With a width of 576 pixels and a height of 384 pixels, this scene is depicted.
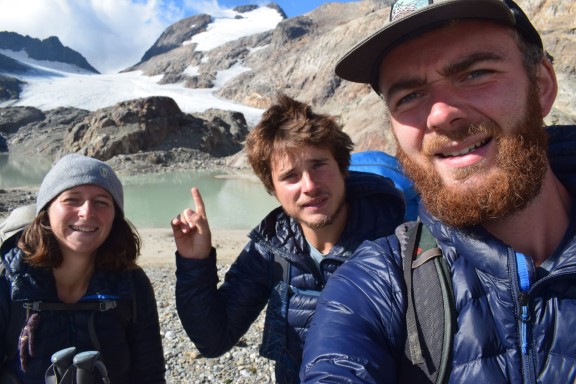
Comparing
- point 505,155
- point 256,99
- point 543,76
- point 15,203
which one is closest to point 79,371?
point 505,155

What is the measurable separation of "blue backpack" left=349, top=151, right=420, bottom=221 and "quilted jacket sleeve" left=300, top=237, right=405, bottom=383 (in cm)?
129

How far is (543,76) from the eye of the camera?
62.2 inches

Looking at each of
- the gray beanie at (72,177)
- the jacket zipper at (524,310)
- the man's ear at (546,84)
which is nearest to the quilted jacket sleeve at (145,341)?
the gray beanie at (72,177)

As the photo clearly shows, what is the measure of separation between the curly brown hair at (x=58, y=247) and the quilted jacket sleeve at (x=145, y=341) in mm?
139

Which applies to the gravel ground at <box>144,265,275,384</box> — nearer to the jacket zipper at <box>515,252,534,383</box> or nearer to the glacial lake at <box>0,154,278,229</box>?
the jacket zipper at <box>515,252,534,383</box>

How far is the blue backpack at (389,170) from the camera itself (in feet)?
9.61

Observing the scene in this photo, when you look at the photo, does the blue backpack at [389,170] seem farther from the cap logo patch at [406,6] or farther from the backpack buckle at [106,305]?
the backpack buckle at [106,305]

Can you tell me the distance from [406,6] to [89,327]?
2110 mm

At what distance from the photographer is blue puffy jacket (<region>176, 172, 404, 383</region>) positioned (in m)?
2.28

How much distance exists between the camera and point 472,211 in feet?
4.63

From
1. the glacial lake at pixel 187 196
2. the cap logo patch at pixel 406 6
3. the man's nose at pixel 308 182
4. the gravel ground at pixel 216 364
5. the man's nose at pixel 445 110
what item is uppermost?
the cap logo patch at pixel 406 6

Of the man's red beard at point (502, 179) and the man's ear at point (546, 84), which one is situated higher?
the man's ear at point (546, 84)

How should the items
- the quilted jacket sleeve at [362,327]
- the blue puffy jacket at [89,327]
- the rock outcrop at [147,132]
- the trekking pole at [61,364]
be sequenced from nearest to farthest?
the quilted jacket sleeve at [362,327]
the trekking pole at [61,364]
the blue puffy jacket at [89,327]
the rock outcrop at [147,132]

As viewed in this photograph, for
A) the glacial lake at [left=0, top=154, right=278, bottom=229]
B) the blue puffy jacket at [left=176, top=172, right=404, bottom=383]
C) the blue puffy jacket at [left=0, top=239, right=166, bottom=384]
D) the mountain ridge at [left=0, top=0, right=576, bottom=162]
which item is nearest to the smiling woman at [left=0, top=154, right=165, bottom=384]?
the blue puffy jacket at [left=0, top=239, right=166, bottom=384]
